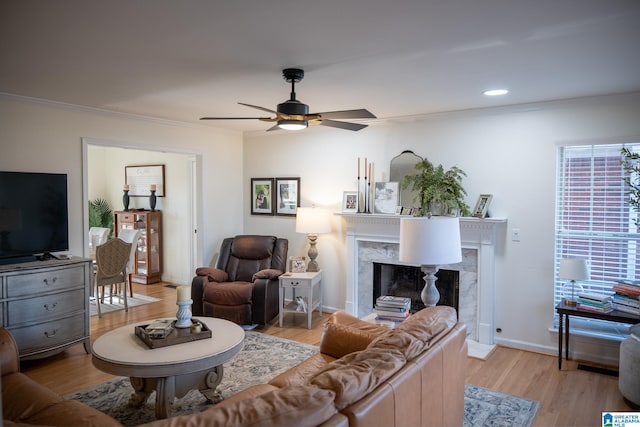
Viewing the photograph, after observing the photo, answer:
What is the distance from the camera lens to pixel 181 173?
23.2 feet

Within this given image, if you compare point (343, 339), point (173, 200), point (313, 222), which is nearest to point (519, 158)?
point (313, 222)

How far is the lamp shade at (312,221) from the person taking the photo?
5278 mm

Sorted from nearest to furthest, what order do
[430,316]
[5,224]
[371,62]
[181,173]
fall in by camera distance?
[430,316] < [371,62] < [5,224] < [181,173]

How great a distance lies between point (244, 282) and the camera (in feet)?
17.6

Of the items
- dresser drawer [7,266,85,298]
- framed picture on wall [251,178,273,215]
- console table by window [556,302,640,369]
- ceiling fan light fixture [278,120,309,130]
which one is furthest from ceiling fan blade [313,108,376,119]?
framed picture on wall [251,178,273,215]

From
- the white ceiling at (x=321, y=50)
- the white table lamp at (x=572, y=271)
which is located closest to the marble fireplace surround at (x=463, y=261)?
the white table lamp at (x=572, y=271)

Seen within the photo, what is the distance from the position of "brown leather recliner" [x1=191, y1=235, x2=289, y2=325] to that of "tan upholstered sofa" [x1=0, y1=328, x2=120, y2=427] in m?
2.40

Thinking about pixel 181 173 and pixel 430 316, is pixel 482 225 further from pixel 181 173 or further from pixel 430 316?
pixel 181 173

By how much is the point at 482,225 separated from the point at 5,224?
14.6 feet

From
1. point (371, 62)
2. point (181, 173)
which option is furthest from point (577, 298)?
point (181, 173)

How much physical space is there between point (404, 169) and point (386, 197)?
37cm

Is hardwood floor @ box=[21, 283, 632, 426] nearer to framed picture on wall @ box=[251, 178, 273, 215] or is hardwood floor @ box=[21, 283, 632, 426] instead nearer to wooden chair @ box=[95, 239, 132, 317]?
wooden chair @ box=[95, 239, 132, 317]

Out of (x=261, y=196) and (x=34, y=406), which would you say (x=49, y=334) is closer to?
(x=34, y=406)

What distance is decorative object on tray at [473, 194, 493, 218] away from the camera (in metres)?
4.42
